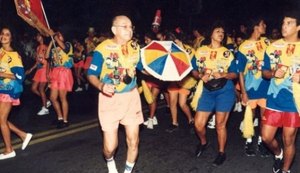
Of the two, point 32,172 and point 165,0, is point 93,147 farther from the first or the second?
point 165,0

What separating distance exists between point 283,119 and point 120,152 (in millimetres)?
2761

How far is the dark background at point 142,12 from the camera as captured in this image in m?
19.9

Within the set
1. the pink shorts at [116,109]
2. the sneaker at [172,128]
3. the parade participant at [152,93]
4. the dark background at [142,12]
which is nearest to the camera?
the pink shorts at [116,109]

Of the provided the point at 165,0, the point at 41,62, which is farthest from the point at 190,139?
the point at 165,0

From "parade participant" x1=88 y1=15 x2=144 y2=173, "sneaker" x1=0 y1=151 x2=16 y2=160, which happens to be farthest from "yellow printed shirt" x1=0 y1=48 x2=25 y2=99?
"parade participant" x1=88 y1=15 x2=144 y2=173

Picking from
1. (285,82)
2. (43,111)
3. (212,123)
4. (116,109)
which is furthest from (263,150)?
(43,111)

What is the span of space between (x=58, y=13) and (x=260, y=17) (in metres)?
16.7

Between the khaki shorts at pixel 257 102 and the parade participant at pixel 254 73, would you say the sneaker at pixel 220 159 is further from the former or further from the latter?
the khaki shorts at pixel 257 102

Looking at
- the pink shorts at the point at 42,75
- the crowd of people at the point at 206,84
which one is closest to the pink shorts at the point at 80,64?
the pink shorts at the point at 42,75

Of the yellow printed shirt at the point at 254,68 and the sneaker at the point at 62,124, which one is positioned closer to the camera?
the yellow printed shirt at the point at 254,68

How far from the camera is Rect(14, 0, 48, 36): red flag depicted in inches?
262

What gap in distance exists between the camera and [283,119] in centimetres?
499

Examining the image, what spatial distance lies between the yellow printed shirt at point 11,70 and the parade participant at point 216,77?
103 inches

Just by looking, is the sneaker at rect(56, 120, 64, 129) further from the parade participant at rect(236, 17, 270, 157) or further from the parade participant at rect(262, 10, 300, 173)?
the parade participant at rect(262, 10, 300, 173)
